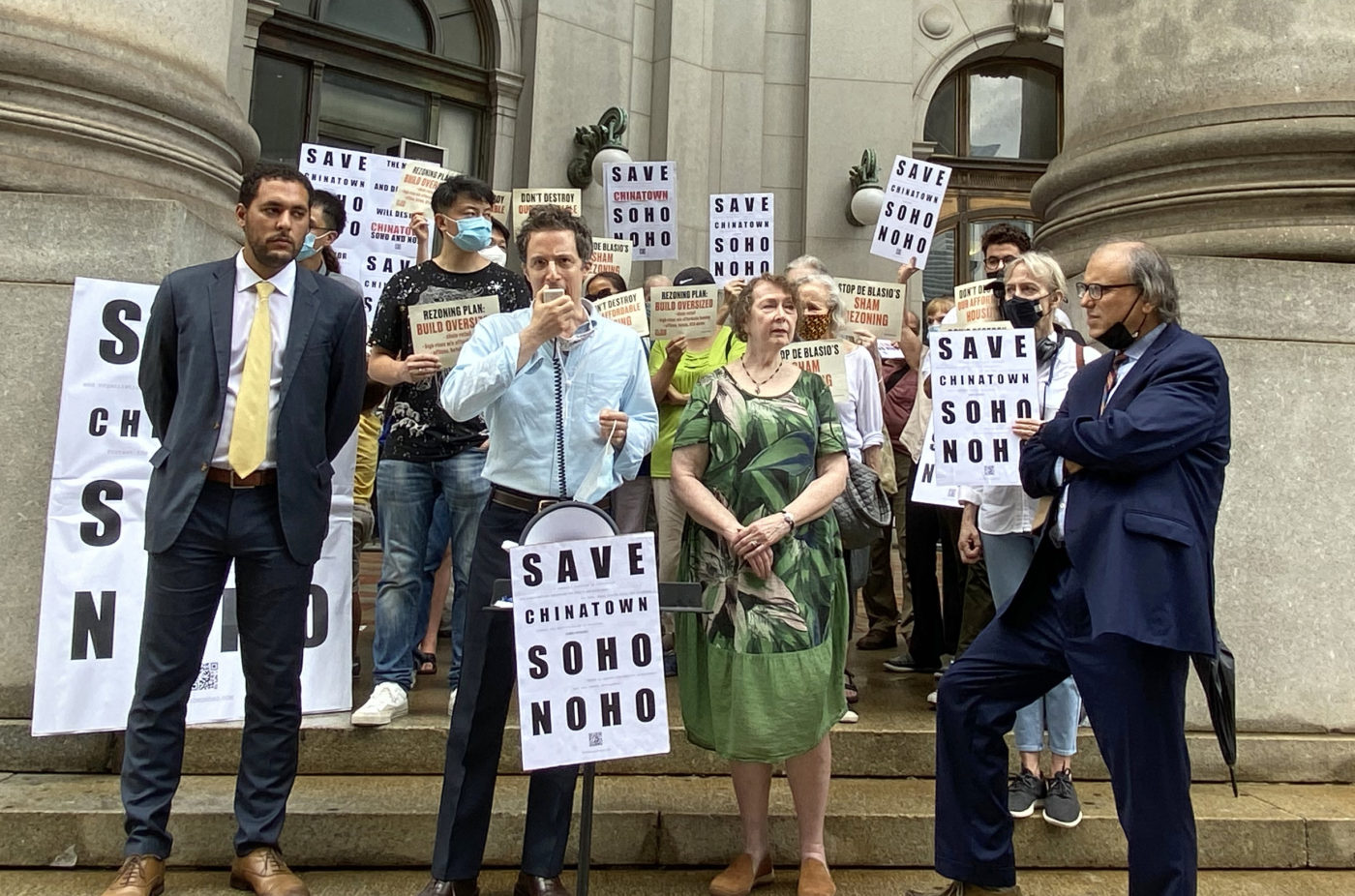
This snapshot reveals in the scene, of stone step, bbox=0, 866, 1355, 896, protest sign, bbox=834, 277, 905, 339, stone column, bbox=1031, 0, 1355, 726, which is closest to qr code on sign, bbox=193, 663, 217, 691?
stone step, bbox=0, 866, 1355, 896

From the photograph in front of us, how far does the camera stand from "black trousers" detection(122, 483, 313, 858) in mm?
3527

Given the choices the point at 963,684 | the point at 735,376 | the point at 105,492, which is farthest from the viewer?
the point at 105,492

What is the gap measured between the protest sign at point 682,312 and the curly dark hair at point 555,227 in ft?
5.50

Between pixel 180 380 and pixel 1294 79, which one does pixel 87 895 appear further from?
pixel 1294 79

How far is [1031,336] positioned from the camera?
420cm

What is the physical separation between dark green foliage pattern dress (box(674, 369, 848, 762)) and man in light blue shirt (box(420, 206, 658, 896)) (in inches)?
13.0

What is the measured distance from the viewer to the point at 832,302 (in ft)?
16.7

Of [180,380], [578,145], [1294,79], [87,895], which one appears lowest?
[87,895]

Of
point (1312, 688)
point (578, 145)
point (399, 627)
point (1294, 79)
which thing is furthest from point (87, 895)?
point (578, 145)

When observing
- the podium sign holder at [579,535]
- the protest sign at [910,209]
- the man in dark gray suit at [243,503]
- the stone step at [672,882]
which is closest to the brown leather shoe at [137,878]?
the man in dark gray suit at [243,503]

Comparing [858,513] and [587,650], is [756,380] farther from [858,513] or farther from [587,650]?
[587,650]

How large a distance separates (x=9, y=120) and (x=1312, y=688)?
20.1 feet

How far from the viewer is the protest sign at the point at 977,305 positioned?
15.5 feet

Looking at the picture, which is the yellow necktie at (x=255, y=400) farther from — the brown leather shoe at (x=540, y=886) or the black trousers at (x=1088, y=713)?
the black trousers at (x=1088, y=713)
